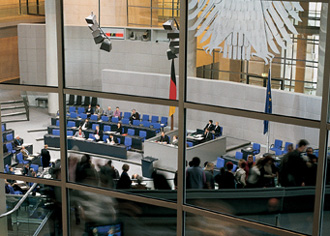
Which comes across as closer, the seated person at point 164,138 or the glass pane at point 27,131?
the seated person at point 164,138

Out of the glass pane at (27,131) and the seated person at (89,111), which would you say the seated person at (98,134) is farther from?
the glass pane at (27,131)

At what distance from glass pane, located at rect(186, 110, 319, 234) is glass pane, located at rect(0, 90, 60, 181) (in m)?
2.17

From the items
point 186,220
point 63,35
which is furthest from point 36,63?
point 186,220

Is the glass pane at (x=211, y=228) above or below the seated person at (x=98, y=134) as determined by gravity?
below

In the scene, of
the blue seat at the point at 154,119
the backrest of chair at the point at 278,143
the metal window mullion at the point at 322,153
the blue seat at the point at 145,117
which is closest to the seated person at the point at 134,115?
the blue seat at the point at 145,117

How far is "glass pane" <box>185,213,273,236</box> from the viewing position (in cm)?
645

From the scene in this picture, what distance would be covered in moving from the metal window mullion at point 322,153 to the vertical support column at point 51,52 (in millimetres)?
3590

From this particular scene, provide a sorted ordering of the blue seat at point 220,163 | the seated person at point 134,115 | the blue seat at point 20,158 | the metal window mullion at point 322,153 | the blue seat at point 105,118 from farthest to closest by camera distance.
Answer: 1. the blue seat at point 20,158
2. the seated person at point 134,115
3. the blue seat at point 105,118
4. the blue seat at point 220,163
5. the metal window mullion at point 322,153

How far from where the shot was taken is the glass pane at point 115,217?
22.9 feet

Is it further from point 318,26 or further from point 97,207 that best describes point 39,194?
point 318,26

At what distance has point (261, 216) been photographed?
6.27m

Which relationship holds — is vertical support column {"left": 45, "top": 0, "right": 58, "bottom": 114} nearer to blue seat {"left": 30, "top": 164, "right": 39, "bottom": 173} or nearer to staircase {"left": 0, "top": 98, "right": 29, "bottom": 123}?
staircase {"left": 0, "top": 98, "right": 29, "bottom": 123}

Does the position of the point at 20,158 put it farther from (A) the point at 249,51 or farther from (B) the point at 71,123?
(A) the point at 249,51

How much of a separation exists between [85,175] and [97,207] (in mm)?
484
